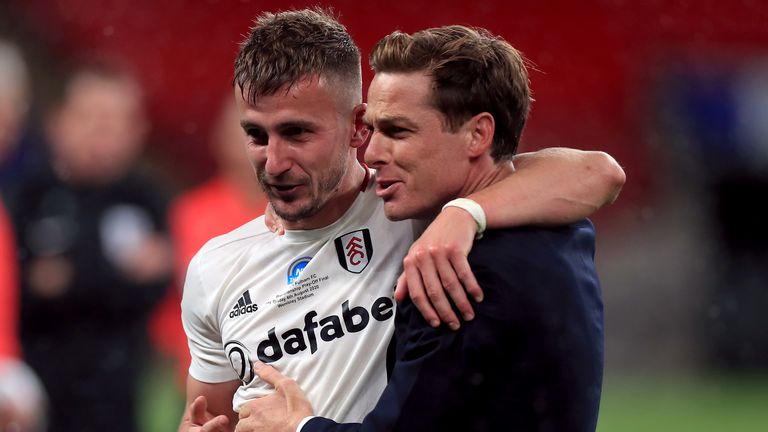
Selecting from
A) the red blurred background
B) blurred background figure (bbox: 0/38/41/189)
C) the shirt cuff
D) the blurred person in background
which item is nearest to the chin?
the shirt cuff

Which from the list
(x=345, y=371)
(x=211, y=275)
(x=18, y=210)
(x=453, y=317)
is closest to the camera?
(x=453, y=317)

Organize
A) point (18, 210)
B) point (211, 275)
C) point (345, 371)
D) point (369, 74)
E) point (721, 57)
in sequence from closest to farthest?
point (345, 371), point (211, 275), point (18, 210), point (369, 74), point (721, 57)

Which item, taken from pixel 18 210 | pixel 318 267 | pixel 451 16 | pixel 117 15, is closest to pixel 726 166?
pixel 451 16

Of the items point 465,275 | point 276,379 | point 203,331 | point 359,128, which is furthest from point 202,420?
point 465,275

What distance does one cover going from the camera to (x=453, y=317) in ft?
7.64

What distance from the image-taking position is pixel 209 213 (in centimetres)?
608

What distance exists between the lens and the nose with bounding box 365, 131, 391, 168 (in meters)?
2.58

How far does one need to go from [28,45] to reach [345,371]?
6645 millimetres

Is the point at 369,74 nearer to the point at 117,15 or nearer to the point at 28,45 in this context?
the point at 117,15

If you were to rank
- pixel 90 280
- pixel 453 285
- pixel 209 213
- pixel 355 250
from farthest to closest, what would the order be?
pixel 209 213 → pixel 90 280 → pixel 355 250 → pixel 453 285

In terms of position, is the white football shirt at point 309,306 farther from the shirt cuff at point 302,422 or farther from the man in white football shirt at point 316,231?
the shirt cuff at point 302,422

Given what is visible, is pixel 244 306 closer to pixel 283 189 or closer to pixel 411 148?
pixel 283 189

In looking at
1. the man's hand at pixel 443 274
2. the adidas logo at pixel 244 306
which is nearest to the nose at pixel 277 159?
the adidas logo at pixel 244 306

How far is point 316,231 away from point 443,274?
616 mm
